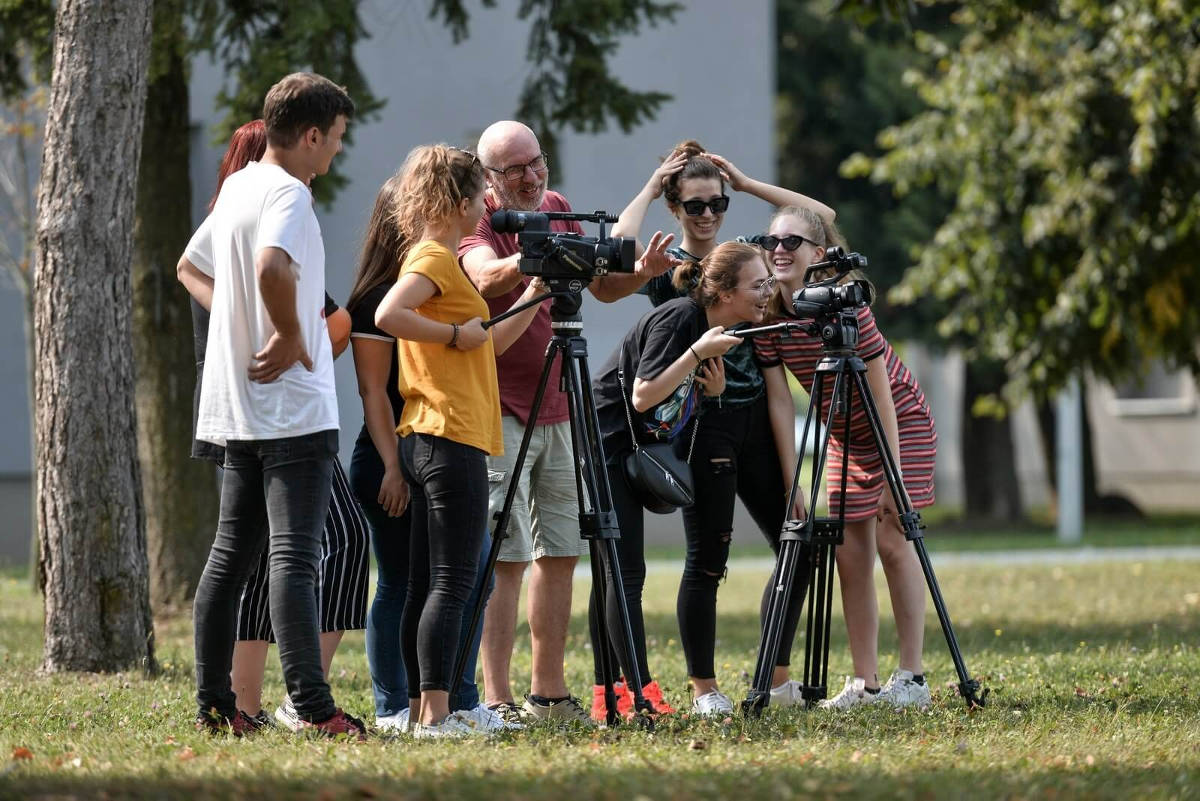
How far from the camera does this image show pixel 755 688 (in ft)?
18.6

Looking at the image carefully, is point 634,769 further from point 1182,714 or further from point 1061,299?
point 1061,299

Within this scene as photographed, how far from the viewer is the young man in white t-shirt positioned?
5.03 meters

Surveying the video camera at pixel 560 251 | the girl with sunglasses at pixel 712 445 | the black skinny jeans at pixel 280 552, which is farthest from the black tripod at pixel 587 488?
the girl with sunglasses at pixel 712 445

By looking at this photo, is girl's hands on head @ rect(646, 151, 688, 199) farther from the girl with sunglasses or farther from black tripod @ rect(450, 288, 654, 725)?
black tripod @ rect(450, 288, 654, 725)

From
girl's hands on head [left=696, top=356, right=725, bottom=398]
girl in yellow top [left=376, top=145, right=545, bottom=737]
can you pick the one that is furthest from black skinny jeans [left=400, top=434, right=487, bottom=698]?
girl's hands on head [left=696, top=356, right=725, bottom=398]

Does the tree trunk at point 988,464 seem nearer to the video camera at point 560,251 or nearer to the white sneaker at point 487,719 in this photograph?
the white sneaker at point 487,719

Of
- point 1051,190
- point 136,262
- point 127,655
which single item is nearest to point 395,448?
point 127,655

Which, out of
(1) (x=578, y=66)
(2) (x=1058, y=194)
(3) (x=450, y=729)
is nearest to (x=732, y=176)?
(3) (x=450, y=729)

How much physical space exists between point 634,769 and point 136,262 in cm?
730

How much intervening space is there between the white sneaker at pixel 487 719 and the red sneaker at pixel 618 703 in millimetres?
328

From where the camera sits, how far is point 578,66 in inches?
437

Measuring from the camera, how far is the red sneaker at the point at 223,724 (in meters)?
5.28

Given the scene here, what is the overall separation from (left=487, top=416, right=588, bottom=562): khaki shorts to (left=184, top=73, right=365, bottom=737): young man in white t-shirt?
2.54 ft

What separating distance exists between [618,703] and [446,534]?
1196 mm
